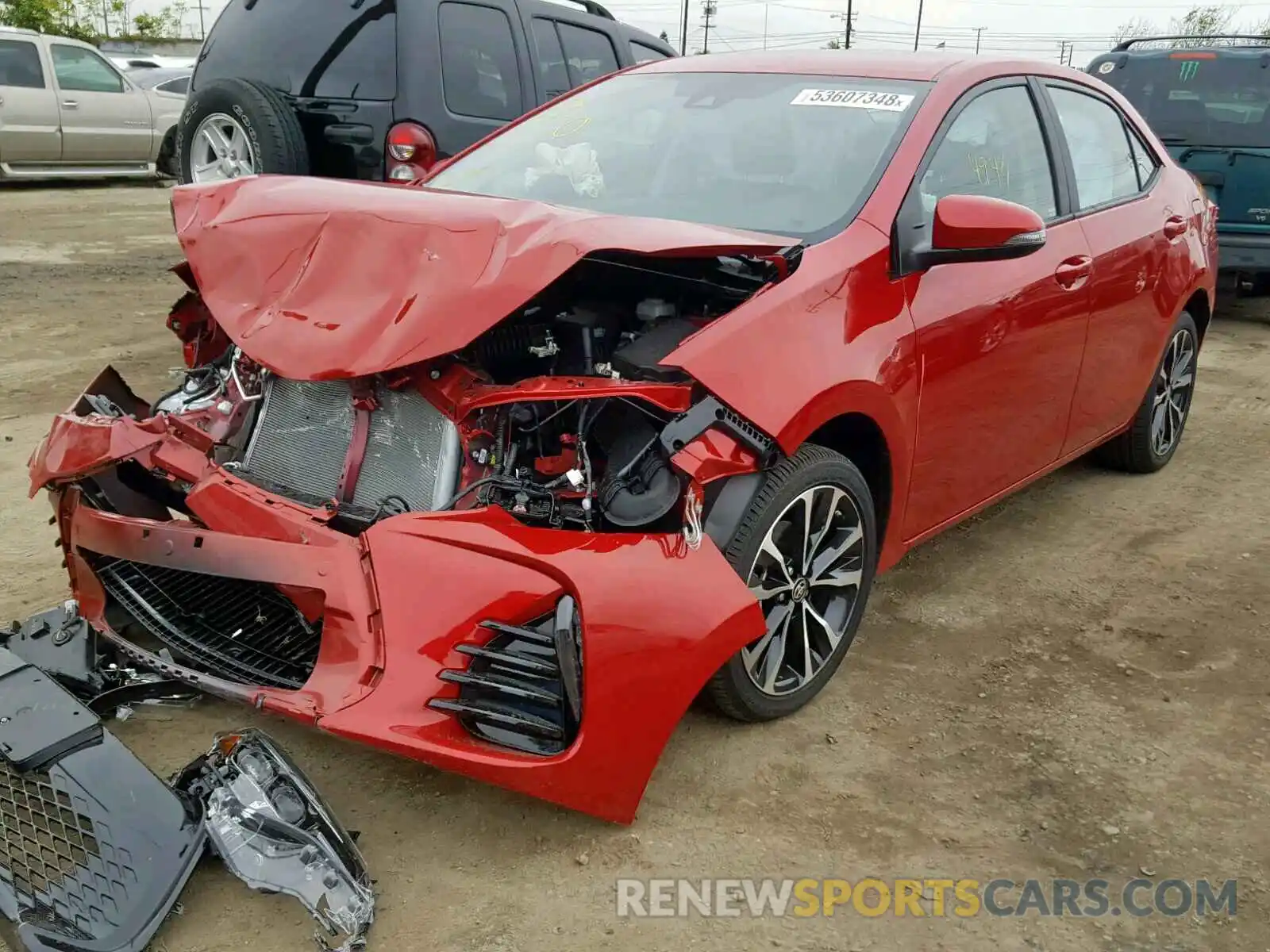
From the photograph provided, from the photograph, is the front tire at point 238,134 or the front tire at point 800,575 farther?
the front tire at point 238,134

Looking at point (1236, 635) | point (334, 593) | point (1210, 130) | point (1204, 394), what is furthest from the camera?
point (1210, 130)

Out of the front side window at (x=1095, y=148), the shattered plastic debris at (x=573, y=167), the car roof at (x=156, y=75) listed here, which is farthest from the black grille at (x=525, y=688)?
the car roof at (x=156, y=75)

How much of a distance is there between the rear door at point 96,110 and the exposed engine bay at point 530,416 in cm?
1216

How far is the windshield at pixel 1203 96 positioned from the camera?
8172mm

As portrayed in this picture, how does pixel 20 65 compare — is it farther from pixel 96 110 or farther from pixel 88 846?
pixel 88 846

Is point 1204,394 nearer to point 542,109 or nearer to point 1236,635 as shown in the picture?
point 1236,635

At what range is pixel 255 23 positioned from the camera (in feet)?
19.9

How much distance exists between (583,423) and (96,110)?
13189mm

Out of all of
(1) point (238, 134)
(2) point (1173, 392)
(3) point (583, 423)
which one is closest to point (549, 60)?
(1) point (238, 134)

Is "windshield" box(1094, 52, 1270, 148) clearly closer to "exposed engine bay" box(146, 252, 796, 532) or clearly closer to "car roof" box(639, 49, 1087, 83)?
"car roof" box(639, 49, 1087, 83)

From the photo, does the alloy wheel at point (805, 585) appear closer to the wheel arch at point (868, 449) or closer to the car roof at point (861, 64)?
the wheel arch at point (868, 449)

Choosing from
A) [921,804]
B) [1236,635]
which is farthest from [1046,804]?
[1236,635]

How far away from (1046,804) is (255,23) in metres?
5.63

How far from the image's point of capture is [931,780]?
2.81 m
